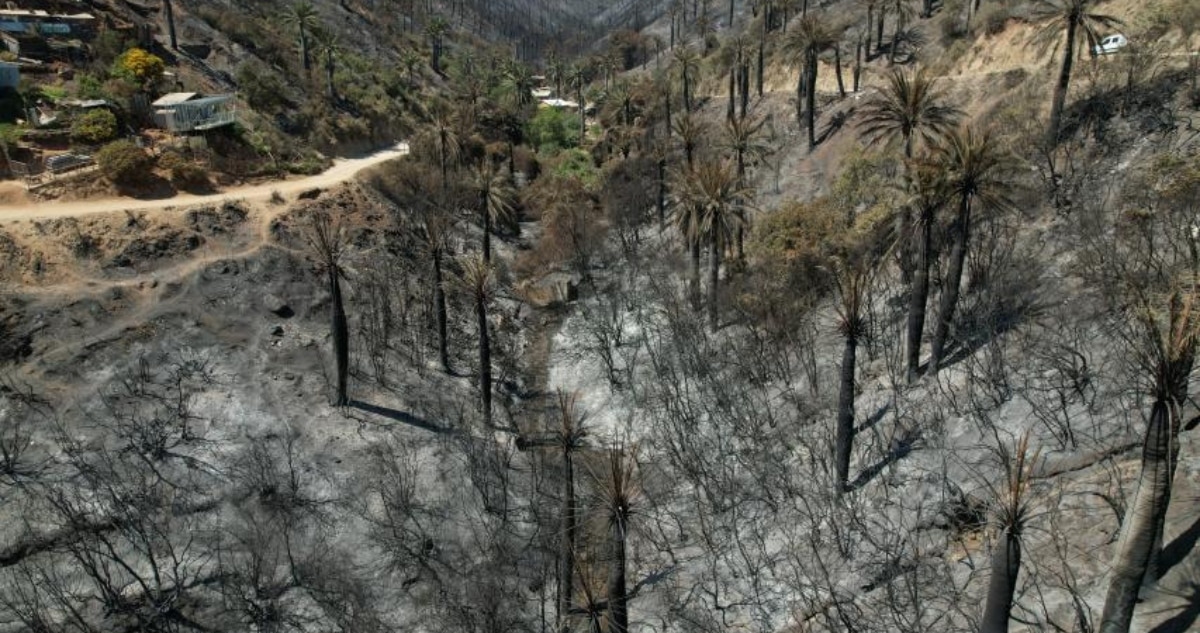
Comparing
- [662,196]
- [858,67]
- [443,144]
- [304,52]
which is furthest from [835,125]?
[304,52]

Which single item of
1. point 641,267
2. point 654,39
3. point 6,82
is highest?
point 654,39

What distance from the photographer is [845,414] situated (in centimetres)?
3077

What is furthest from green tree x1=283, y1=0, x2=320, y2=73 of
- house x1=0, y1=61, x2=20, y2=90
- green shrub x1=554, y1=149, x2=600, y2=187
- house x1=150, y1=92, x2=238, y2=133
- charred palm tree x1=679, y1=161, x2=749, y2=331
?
charred palm tree x1=679, y1=161, x2=749, y2=331

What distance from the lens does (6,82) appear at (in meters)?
54.7

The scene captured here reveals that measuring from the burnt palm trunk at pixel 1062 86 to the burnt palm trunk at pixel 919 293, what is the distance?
50.5 ft

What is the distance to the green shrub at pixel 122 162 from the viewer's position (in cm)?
5172

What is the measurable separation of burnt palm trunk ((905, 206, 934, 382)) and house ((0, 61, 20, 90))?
64530 mm

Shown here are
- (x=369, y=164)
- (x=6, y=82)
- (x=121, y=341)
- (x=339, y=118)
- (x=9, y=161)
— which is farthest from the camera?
(x=339, y=118)

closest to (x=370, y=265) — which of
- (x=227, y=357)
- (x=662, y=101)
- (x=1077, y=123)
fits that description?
(x=227, y=357)

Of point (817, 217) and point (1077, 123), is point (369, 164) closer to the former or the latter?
point (817, 217)

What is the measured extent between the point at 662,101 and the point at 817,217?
Result: 51651mm

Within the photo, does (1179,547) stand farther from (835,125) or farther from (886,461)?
(835,125)

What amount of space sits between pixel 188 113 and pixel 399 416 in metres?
35.3

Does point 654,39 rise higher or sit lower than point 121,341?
higher
